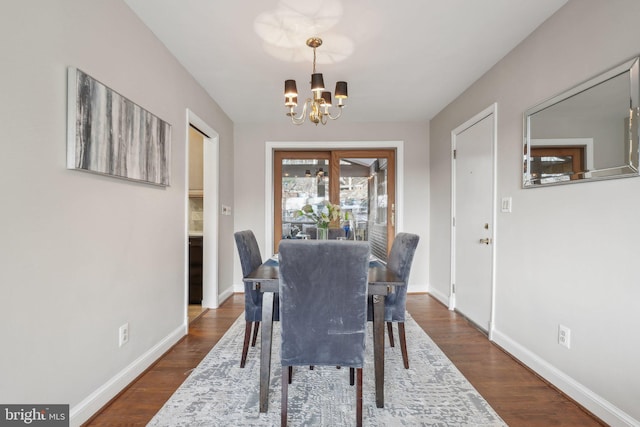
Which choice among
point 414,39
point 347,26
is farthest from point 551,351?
point 347,26

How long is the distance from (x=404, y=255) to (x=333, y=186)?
2.45 meters

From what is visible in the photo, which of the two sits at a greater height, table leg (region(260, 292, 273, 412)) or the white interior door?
the white interior door

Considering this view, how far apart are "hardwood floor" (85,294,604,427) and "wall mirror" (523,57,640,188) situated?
135 centimetres

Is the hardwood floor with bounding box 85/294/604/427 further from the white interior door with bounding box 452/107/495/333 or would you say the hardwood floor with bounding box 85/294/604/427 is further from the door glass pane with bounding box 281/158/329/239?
the door glass pane with bounding box 281/158/329/239

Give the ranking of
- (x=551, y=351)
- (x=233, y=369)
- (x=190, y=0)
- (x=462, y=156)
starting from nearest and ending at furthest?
(x=190, y=0), (x=551, y=351), (x=233, y=369), (x=462, y=156)

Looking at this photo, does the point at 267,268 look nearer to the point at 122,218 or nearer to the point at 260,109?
the point at 122,218

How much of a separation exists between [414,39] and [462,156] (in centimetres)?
153

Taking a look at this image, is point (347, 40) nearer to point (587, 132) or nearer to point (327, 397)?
point (587, 132)

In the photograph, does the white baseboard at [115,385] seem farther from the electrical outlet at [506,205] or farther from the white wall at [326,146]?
the electrical outlet at [506,205]

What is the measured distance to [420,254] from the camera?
4258 mm

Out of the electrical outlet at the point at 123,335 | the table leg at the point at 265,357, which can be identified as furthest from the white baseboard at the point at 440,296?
the electrical outlet at the point at 123,335

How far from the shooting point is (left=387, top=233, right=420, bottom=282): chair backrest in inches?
81.9

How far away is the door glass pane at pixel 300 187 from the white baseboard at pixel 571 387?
2.90 m

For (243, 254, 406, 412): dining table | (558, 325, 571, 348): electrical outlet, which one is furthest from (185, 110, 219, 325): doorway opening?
(558, 325, 571, 348): electrical outlet
